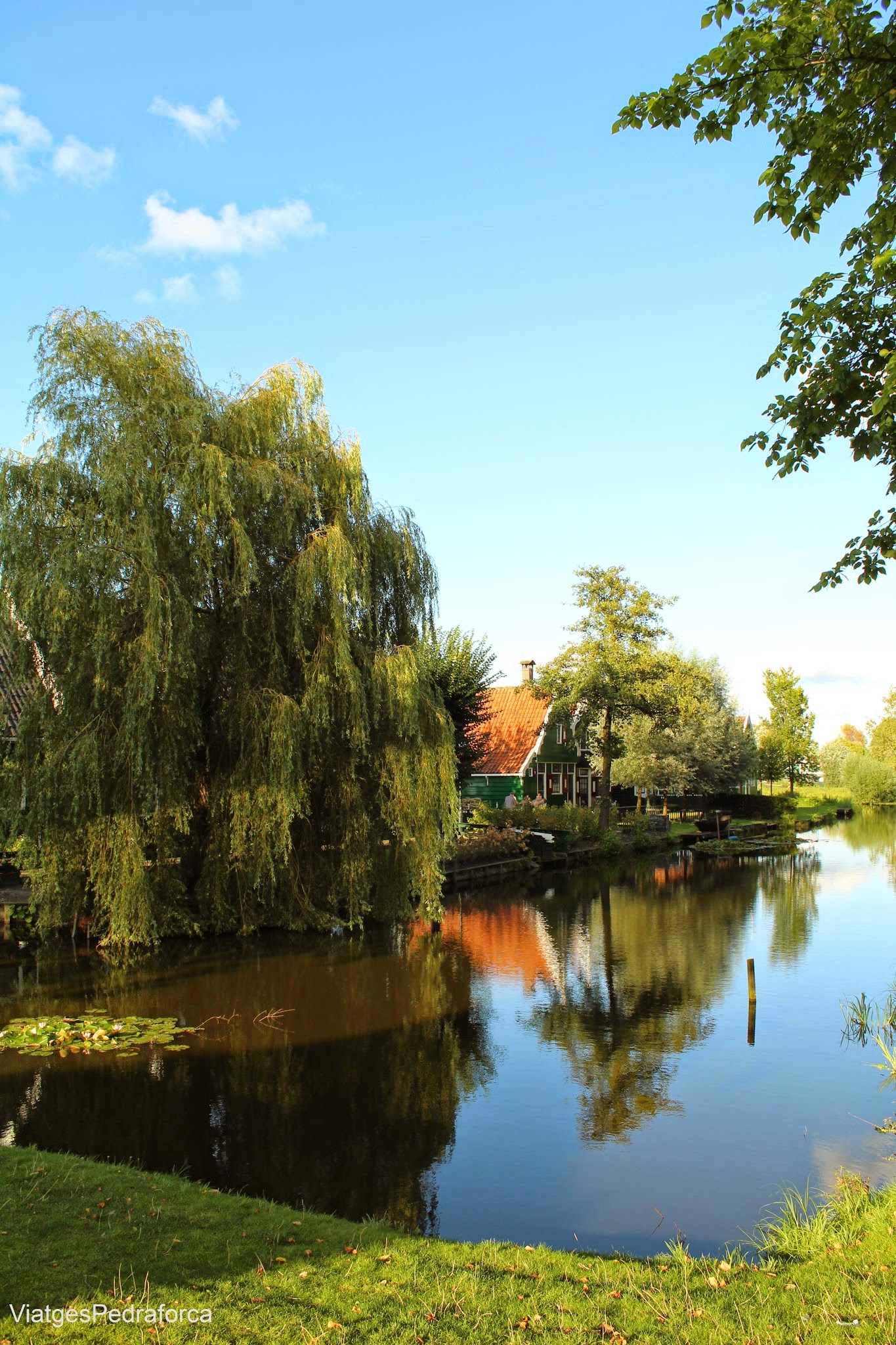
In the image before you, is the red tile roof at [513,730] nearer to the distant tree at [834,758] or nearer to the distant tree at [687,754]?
the distant tree at [687,754]

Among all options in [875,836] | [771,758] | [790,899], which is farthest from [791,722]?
[790,899]

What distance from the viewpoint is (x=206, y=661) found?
16.4m

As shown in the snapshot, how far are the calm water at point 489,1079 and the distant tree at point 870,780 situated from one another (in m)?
55.1

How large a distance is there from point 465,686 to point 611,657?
8.45 m

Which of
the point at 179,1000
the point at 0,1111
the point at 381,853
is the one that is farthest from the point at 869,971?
the point at 0,1111

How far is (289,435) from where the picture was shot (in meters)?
17.3

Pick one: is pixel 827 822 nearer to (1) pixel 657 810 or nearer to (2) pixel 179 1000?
(1) pixel 657 810

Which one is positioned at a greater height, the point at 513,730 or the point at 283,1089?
the point at 513,730

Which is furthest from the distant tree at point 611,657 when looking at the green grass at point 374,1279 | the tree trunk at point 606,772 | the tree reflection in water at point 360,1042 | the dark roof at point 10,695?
the green grass at point 374,1279

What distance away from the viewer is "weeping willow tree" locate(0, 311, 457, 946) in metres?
14.7

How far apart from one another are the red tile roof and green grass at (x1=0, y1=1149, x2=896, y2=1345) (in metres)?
31.9

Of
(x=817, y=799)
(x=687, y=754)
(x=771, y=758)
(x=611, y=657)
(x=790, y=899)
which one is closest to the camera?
(x=790, y=899)

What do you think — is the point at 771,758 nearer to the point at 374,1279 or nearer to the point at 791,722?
the point at 791,722

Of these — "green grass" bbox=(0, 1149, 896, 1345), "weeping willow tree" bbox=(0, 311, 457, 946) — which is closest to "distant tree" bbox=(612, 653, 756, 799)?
"weeping willow tree" bbox=(0, 311, 457, 946)
